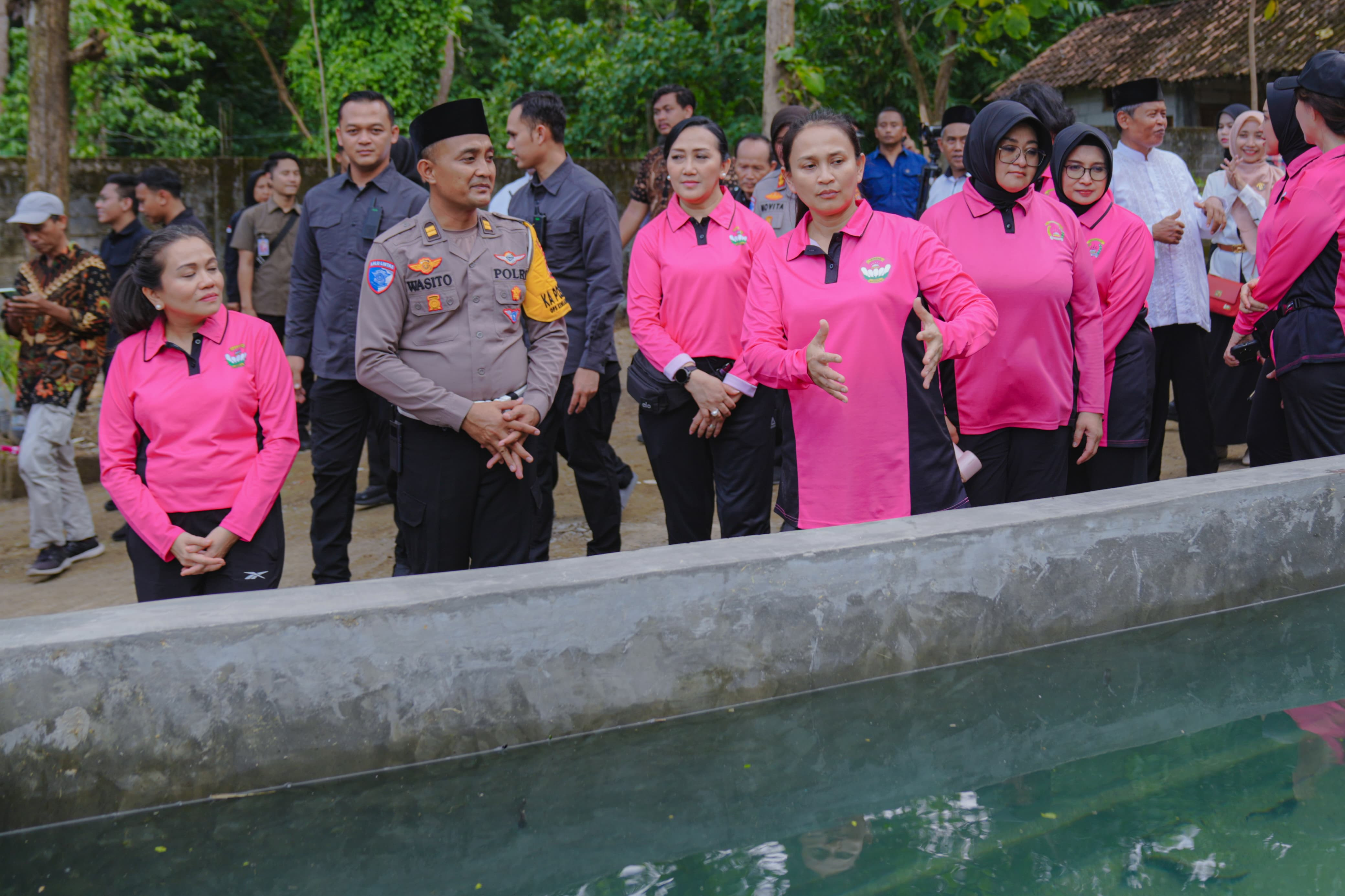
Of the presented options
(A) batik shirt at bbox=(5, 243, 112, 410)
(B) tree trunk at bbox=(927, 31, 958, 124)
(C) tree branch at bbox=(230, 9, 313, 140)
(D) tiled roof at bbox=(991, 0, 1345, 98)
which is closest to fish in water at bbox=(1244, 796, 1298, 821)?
(A) batik shirt at bbox=(5, 243, 112, 410)

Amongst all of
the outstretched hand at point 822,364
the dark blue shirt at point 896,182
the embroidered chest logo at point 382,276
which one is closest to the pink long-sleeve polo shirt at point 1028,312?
the outstretched hand at point 822,364

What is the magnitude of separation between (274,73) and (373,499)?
1729cm

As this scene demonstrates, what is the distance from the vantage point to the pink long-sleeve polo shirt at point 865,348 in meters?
3.22

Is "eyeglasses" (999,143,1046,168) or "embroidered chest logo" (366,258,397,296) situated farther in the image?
"eyeglasses" (999,143,1046,168)

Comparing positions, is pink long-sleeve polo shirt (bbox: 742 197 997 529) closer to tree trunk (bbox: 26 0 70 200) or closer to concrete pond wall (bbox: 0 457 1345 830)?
concrete pond wall (bbox: 0 457 1345 830)

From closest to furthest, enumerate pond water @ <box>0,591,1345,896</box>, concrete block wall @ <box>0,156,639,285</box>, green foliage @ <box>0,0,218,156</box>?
pond water @ <box>0,591,1345,896</box> → concrete block wall @ <box>0,156,639,285</box> → green foliage @ <box>0,0,218,156</box>

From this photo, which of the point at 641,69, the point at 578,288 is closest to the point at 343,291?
the point at 578,288

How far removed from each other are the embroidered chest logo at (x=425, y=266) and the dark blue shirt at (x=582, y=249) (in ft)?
4.05

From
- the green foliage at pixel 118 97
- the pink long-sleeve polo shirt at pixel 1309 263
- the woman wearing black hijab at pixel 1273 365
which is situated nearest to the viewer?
the pink long-sleeve polo shirt at pixel 1309 263

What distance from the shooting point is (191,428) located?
10.8ft

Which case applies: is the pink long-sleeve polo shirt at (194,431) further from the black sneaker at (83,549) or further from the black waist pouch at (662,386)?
the black sneaker at (83,549)

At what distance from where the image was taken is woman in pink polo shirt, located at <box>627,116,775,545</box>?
13.3 ft

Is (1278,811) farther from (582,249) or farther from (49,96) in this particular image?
(49,96)

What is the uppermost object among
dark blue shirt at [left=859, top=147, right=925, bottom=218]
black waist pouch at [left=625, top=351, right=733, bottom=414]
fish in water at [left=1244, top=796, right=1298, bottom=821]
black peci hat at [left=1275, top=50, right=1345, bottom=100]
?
dark blue shirt at [left=859, top=147, right=925, bottom=218]
